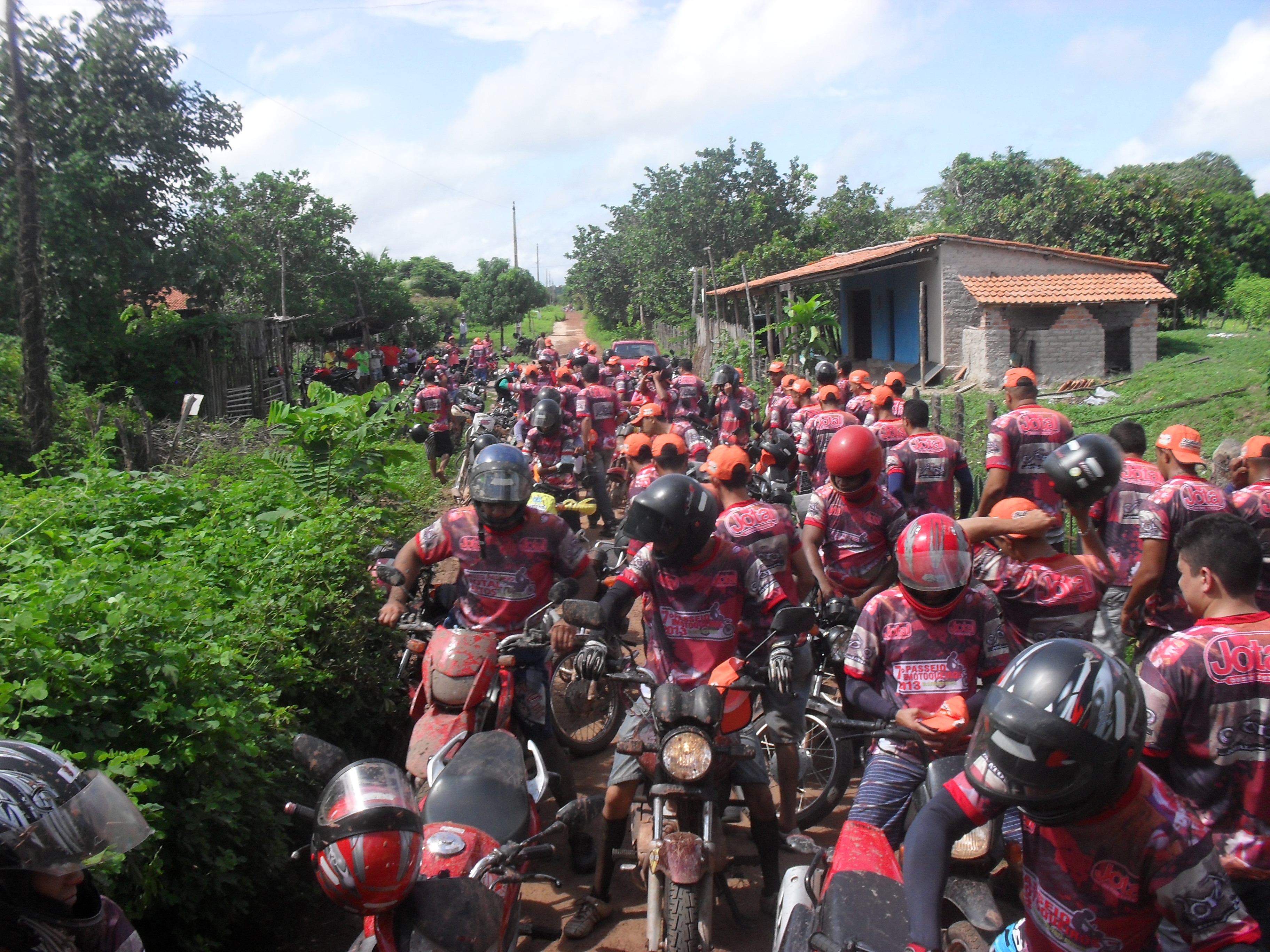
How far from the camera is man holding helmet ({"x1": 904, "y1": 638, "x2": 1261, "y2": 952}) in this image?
6.47 ft

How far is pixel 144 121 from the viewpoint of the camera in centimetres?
2188

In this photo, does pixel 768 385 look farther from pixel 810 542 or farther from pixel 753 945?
pixel 753 945

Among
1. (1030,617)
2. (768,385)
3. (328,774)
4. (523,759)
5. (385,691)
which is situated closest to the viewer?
(328,774)

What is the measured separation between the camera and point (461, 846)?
306 centimetres

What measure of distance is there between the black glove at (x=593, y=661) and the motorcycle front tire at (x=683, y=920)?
0.83 m

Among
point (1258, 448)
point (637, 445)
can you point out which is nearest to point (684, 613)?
point (1258, 448)

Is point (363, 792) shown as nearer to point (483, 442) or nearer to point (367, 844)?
point (367, 844)

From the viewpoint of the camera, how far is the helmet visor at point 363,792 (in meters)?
2.50

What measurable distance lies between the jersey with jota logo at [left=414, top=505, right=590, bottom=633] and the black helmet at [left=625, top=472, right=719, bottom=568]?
82cm

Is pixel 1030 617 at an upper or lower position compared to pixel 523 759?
upper

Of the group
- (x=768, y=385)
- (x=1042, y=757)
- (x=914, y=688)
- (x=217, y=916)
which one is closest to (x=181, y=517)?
(x=217, y=916)

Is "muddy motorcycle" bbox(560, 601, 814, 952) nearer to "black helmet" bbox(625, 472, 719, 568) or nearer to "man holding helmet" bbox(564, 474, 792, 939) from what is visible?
"man holding helmet" bbox(564, 474, 792, 939)

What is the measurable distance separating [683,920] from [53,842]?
213 centimetres

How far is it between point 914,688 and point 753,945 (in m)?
1.36
